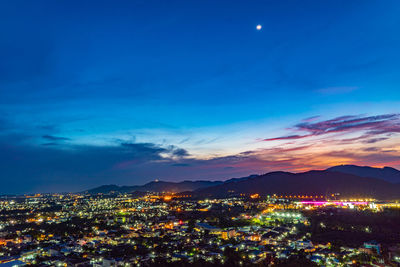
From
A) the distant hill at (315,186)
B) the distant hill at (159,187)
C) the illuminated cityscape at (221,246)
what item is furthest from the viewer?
the distant hill at (159,187)

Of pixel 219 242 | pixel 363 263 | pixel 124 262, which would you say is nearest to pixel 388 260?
pixel 363 263

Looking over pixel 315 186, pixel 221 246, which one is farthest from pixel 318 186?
pixel 221 246

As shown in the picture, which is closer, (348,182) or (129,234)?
(129,234)

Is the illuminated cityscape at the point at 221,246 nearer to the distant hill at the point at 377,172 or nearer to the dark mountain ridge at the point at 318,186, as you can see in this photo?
the dark mountain ridge at the point at 318,186

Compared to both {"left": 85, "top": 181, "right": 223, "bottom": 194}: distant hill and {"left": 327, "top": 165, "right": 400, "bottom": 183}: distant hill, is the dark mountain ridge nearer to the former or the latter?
{"left": 327, "top": 165, "right": 400, "bottom": 183}: distant hill

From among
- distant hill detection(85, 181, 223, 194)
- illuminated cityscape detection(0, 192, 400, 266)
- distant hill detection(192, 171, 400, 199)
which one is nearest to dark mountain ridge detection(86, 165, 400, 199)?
distant hill detection(192, 171, 400, 199)

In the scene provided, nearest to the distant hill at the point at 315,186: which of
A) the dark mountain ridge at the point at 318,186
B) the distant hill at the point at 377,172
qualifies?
the dark mountain ridge at the point at 318,186

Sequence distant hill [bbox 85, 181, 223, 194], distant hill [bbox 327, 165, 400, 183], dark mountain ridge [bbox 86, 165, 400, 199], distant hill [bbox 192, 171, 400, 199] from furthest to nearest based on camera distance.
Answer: distant hill [bbox 85, 181, 223, 194], distant hill [bbox 327, 165, 400, 183], dark mountain ridge [bbox 86, 165, 400, 199], distant hill [bbox 192, 171, 400, 199]

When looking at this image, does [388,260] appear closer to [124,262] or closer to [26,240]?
[124,262]
